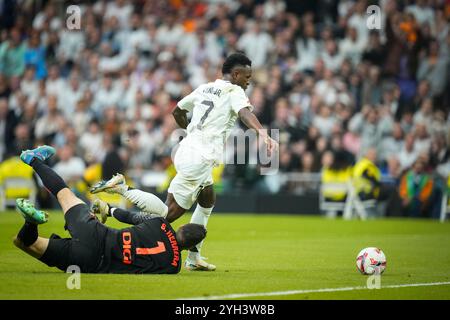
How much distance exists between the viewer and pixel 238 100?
37.3ft

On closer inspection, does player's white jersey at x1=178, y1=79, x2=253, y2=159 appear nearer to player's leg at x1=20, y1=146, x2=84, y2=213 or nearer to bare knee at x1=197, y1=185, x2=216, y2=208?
bare knee at x1=197, y1=185, x2=216, y2=208

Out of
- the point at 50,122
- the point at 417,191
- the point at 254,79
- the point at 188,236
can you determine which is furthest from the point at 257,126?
the point at 50,122

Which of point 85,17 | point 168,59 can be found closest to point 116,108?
point 168,59

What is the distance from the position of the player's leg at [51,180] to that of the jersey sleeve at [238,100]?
2288mm

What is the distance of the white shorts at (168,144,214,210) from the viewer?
11.5 m

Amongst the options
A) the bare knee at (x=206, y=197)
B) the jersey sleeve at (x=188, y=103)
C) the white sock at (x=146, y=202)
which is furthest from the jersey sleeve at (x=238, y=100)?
the white sock at (x=146, y=202)

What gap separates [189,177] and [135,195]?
719mm

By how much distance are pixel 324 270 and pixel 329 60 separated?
15.2 meters

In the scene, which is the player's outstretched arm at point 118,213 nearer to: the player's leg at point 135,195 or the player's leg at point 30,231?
the player's leg at point 135,195

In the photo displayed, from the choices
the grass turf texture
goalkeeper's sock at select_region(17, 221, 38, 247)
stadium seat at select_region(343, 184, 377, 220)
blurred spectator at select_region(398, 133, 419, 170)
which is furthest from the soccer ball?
blurred spectator at select_region(398, 133, 419, 170)

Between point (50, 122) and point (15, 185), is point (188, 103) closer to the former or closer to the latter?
point (15, 185)

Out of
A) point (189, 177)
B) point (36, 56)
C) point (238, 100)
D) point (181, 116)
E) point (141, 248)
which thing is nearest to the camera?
point (141, 248)

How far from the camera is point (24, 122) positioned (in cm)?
2741
